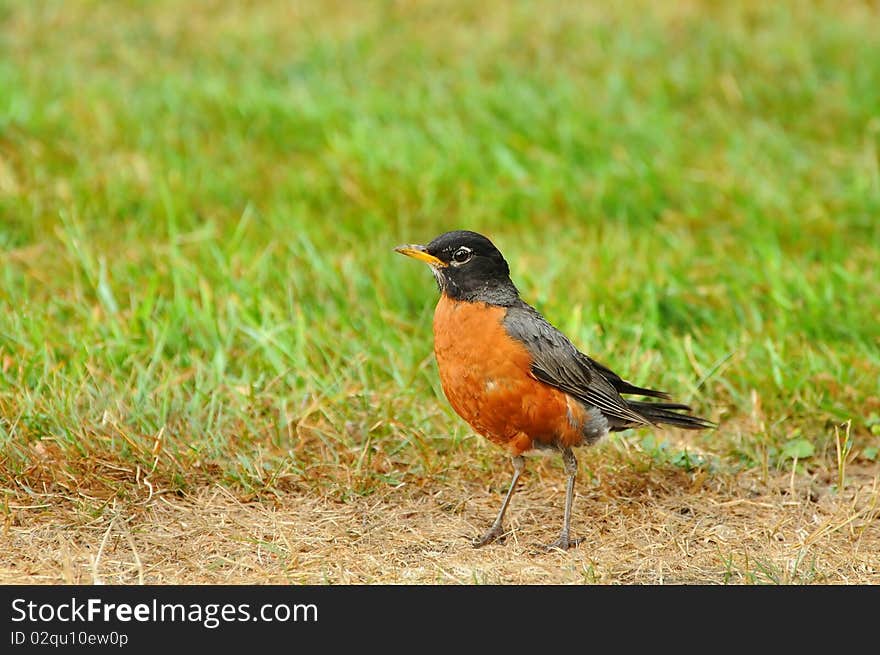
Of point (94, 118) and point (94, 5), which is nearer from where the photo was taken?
point (94, 118)

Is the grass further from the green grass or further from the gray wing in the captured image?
the gray wing

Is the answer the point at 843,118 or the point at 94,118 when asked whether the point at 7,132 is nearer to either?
the point at 94,118

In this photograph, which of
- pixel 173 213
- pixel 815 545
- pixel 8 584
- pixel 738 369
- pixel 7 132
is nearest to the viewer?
pixel 8 584

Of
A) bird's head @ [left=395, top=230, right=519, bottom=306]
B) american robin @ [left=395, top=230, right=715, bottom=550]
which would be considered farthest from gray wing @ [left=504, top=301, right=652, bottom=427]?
bird's head @ [left=395, top=230, right=519, bottom=306]

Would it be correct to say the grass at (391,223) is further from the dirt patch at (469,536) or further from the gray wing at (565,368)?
the gray wing at (565,368)

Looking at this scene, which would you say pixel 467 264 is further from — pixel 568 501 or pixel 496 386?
pixel 568 501

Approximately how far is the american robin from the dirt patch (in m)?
0.19

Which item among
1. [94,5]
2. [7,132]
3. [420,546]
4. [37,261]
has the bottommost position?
[420,546]

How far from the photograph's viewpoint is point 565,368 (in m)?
4.66

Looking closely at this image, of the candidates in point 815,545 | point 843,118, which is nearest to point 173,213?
point 815,545

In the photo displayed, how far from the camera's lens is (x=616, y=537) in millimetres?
4590

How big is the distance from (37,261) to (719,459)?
12.4 feet

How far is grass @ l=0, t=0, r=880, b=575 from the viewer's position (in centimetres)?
514

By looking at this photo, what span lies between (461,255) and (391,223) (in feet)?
9.26
